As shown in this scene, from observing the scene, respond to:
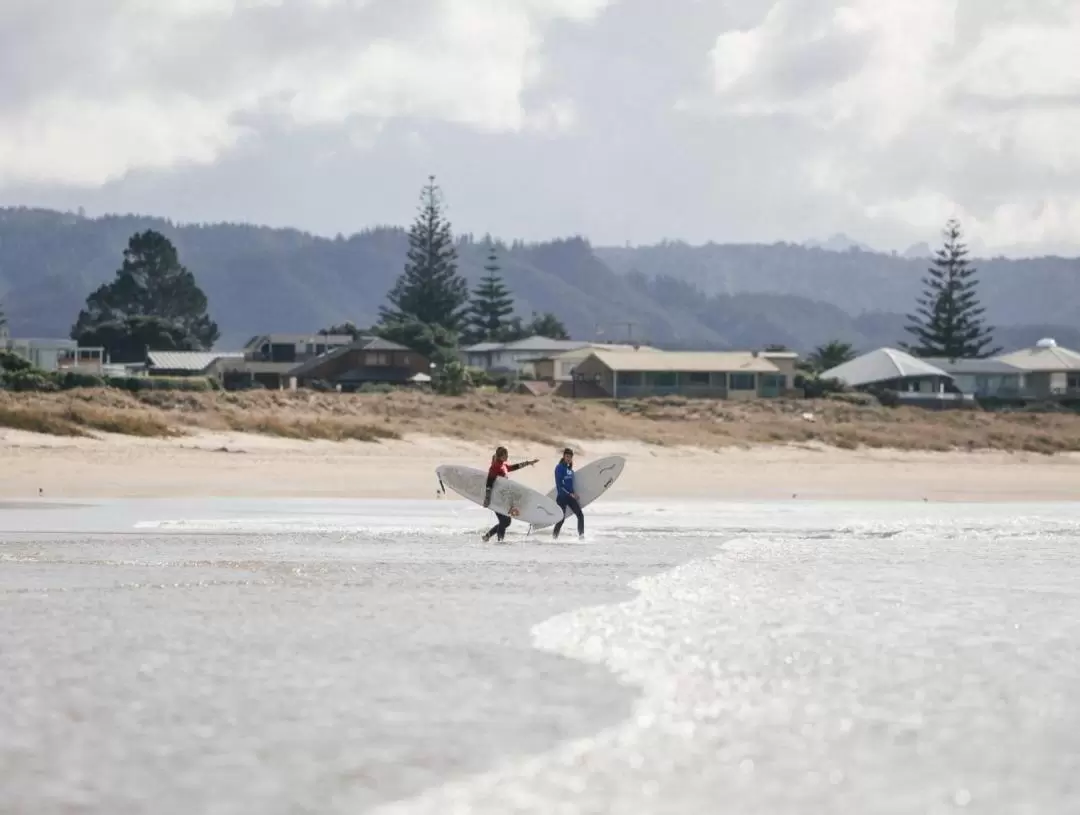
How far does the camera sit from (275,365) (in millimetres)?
98188

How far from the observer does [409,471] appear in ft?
115

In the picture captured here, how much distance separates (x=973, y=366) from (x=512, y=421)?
57.2 meters

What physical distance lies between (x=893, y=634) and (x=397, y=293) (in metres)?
104

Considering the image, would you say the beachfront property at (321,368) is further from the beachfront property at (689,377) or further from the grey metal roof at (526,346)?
the grey metal roof at (526,346)

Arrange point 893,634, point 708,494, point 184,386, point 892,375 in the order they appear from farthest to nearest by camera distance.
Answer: point 892,375 < point 184,386 < point 708,494 < point 893,634

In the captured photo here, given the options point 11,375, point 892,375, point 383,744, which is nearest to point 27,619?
point 383,744

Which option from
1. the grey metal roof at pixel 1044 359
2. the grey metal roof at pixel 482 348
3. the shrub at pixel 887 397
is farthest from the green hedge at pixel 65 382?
the grey metal roof at pixel 1044 359

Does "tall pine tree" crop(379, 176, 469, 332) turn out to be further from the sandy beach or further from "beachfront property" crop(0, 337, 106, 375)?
the sandy beach

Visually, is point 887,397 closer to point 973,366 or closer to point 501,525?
point 973,366

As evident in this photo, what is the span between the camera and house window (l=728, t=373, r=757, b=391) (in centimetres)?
8338

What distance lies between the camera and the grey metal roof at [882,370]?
8962 centimetres

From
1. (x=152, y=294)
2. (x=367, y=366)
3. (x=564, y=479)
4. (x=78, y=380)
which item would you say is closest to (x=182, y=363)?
(x=367, y=366)

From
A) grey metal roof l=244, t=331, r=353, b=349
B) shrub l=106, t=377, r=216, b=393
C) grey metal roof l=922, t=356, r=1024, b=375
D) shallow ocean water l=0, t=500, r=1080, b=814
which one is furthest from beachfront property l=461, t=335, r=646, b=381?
shallow ocean water l=0, t=500, r=1080, b=814

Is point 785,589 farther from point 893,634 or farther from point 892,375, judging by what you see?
point 892,375
